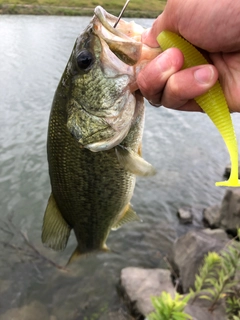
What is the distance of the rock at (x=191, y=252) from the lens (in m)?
4.92

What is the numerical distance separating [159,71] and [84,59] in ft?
1.47

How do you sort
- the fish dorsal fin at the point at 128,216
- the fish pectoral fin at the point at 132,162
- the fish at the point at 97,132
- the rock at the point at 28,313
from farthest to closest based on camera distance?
the rock at the point at 28,313
the fish dorsal fin at the point at 128,216
the fish pectoral fin at the point at 132,162
the fish at the point at 97,132

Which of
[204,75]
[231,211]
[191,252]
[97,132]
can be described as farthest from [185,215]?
[204,75]

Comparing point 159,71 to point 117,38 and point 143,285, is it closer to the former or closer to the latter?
point 117,38

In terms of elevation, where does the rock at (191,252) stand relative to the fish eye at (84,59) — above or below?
below

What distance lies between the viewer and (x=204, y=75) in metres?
1.46

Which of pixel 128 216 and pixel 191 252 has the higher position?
pixel 128 216

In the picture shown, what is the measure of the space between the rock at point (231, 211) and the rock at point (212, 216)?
0.15 meters

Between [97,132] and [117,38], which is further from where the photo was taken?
[97,132]

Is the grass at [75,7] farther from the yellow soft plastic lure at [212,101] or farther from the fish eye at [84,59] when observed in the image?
the yellow soft plastic lure at [212,101]

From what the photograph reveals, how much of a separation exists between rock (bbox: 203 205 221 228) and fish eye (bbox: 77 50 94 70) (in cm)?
603

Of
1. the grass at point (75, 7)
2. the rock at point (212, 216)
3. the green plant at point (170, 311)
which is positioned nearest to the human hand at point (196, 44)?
the green plant at point (170, 311)

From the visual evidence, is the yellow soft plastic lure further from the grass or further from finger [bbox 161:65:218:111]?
the grass

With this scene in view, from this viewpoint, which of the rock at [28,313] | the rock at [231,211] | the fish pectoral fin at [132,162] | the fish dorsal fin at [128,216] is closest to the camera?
the fish pectoral fin at [132,162]
